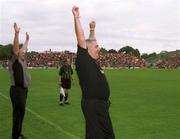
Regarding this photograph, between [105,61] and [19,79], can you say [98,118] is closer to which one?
[19,79]

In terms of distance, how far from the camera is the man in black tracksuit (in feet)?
25.6

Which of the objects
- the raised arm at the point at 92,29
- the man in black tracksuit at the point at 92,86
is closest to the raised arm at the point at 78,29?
the man in black tracksuit at the point at 92,86

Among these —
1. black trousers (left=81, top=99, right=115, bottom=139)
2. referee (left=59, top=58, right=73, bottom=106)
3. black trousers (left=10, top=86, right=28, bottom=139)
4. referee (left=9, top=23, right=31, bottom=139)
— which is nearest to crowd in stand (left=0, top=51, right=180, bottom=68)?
referee (left=59, top=58, right=73, bottom=106)

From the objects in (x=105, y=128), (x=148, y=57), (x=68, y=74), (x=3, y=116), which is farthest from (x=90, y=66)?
(x=148, y=57)

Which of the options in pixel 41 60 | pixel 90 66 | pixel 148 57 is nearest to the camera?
pixel 90 66

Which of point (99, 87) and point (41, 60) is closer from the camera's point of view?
point (99, 87)

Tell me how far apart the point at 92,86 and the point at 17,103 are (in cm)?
456

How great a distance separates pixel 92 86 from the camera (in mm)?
7844

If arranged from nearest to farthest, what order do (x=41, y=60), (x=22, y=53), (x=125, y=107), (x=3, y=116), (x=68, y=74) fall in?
1. (x=22, y=53)
2. (x=3, y=116)
3. (x=125, y=107)
4. (x=68, y=74)
5. (x=41, y=60)

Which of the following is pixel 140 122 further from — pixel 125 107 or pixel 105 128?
pixel 105 128

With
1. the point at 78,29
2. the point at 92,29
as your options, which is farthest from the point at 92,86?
the point at 92,29

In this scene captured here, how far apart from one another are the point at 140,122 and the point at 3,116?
4.54 metres

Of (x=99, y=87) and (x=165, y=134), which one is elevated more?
(x=99, y=87)

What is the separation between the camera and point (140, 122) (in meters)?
15.2
